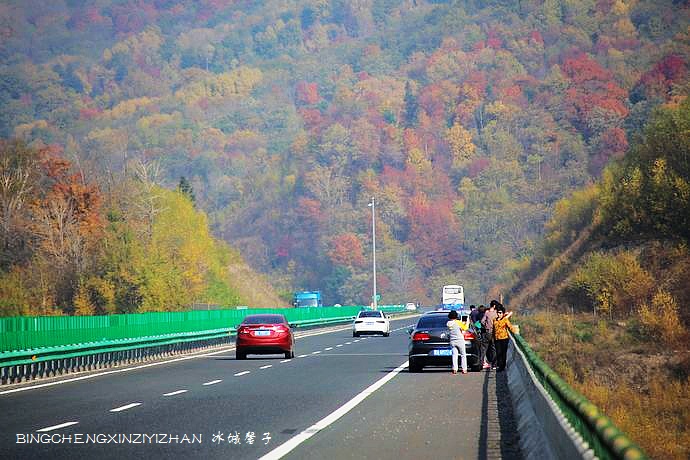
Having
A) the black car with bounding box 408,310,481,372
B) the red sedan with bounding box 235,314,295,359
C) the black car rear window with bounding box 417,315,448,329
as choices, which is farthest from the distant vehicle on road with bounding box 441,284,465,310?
the black car with bounding box 408,310,481,372

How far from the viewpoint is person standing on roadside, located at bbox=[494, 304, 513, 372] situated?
29.8 metres

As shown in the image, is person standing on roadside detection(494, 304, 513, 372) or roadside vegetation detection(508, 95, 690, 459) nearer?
A: roadside vegetation detection(508, 95, 690, 459)

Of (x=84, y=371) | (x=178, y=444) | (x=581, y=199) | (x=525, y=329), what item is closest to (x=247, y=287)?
(x=581, y=199)

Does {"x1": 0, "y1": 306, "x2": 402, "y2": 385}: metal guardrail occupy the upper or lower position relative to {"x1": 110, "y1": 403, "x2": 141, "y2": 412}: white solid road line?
upper

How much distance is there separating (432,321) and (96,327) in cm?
1082

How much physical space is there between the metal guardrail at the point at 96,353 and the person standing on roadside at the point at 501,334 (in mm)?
11125

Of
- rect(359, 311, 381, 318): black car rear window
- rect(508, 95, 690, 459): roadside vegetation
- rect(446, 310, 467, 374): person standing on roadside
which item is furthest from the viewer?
rect(359, 311, 381, 318): black car rear window

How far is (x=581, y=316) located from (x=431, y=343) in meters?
45.8

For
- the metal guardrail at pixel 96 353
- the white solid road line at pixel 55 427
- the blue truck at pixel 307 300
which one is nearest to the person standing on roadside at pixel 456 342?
the metal guardrail at pixel 96 353

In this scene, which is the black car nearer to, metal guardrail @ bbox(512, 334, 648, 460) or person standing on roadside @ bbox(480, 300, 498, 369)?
person standing on roadside @ bbox(480, 300, 498, 369)

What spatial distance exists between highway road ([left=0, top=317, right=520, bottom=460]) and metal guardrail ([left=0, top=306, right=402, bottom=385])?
1.01 metres

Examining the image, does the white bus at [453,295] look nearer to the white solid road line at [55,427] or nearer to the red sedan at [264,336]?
the red sedan at [264,336]

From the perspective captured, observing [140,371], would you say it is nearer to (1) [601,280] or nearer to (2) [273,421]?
(2) [273,421]

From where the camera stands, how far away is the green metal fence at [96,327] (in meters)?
31.0
